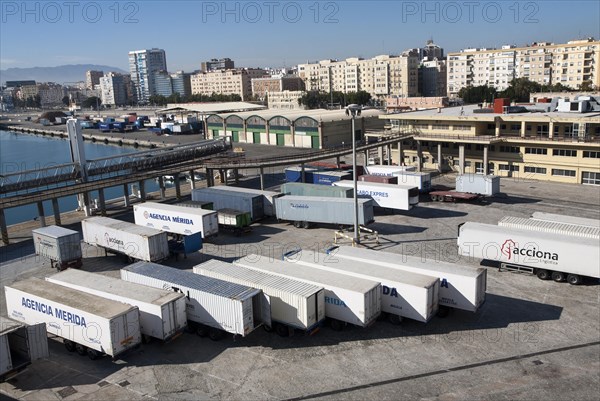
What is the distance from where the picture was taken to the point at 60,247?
32.6 metres

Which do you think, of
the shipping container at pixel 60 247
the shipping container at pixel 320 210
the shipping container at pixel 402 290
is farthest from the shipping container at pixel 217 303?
the shipping container at pixel 320 210

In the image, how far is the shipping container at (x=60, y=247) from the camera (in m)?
32.7

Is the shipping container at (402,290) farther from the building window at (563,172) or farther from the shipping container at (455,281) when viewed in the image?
the building window at (563,172)

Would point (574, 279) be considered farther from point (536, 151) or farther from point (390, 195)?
point (536, 151)

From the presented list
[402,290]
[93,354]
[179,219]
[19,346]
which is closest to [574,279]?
[402,290]

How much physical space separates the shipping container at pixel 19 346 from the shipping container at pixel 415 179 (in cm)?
3691

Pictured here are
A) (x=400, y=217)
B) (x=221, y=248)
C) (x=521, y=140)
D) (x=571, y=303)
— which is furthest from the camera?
(x=521, y=140)

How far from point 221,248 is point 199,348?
15.0 metres

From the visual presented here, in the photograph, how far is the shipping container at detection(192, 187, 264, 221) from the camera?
4266 centimetres

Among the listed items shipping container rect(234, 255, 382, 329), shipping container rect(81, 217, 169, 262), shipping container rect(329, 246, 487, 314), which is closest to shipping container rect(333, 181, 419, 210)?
shipping container rect(329, 246, 487, 314)

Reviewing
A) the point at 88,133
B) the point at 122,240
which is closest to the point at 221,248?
the point at 122,240

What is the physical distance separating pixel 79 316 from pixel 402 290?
14.3 metres

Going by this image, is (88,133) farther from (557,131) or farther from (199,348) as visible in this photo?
(199,348)

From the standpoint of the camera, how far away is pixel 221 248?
1464 inches
